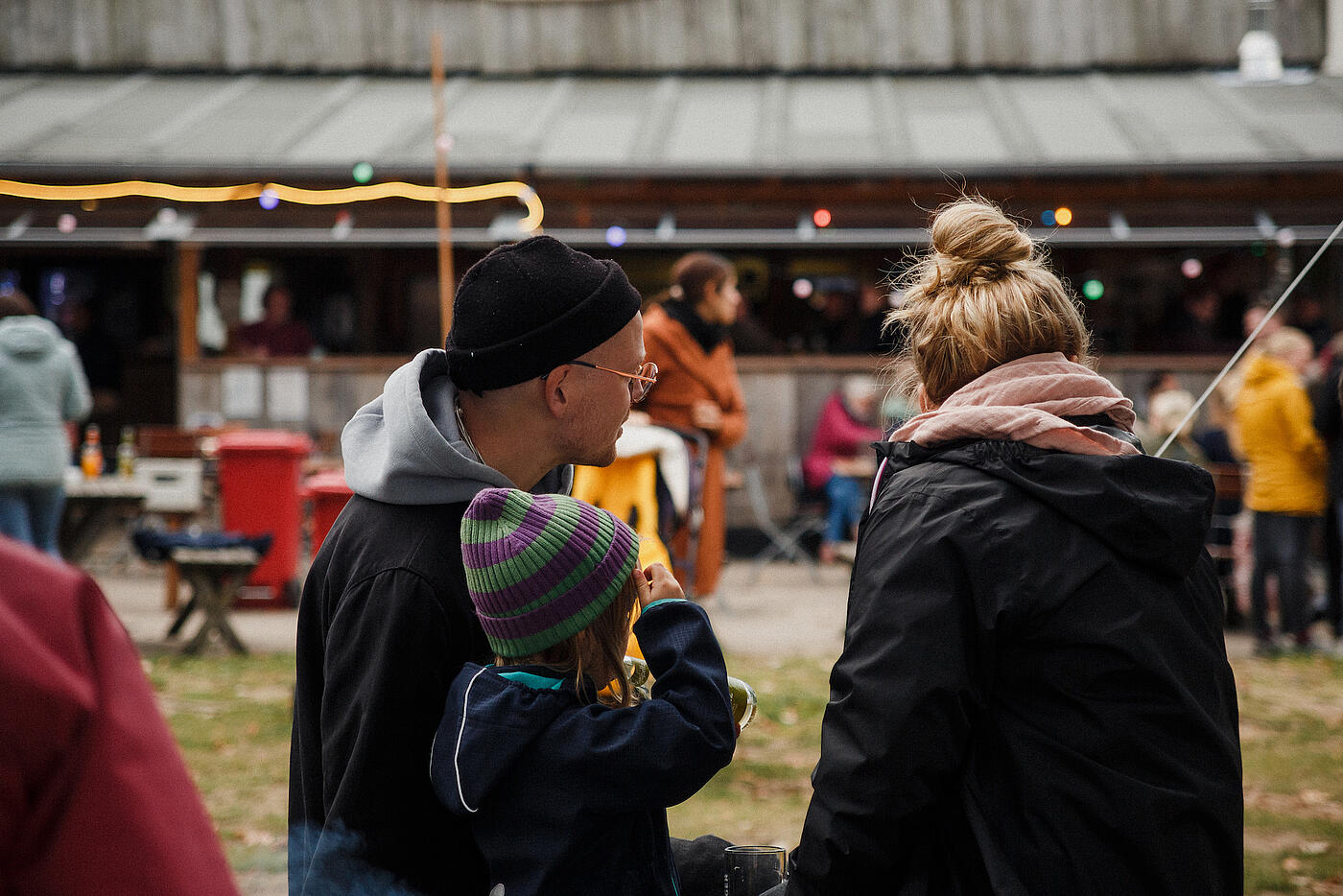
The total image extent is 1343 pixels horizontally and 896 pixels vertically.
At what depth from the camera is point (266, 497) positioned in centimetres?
1007

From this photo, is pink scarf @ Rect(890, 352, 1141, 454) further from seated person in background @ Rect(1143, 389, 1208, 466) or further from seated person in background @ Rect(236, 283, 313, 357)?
seated person in background @ Rect(236, 283, 313, 357)

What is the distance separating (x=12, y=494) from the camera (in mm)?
7801

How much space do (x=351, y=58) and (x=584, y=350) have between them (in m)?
15.0

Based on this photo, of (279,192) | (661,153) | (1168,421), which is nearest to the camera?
(1168,421)

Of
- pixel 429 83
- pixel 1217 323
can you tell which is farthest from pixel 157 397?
pixel 1217 323

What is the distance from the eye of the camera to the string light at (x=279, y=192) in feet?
42.4

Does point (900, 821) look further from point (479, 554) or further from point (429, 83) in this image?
point (429, 83)

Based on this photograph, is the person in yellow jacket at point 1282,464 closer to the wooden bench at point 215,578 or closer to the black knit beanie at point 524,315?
the wooden bench at point 215,578

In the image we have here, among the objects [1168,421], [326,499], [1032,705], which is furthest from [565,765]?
[1168,421]

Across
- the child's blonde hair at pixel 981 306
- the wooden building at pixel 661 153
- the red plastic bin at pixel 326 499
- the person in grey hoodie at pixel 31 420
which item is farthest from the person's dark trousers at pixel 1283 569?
the person in grey hoodie at pixel 31 420

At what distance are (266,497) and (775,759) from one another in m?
5.64

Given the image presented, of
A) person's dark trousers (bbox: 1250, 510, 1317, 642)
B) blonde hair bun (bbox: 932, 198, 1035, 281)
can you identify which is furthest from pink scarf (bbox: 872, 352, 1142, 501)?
person's dark trousers (bbox: 1250, 510, 1317, 642)

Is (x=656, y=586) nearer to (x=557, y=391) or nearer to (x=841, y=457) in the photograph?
(x=557, y=391)

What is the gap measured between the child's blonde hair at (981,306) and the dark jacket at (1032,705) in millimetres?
247
